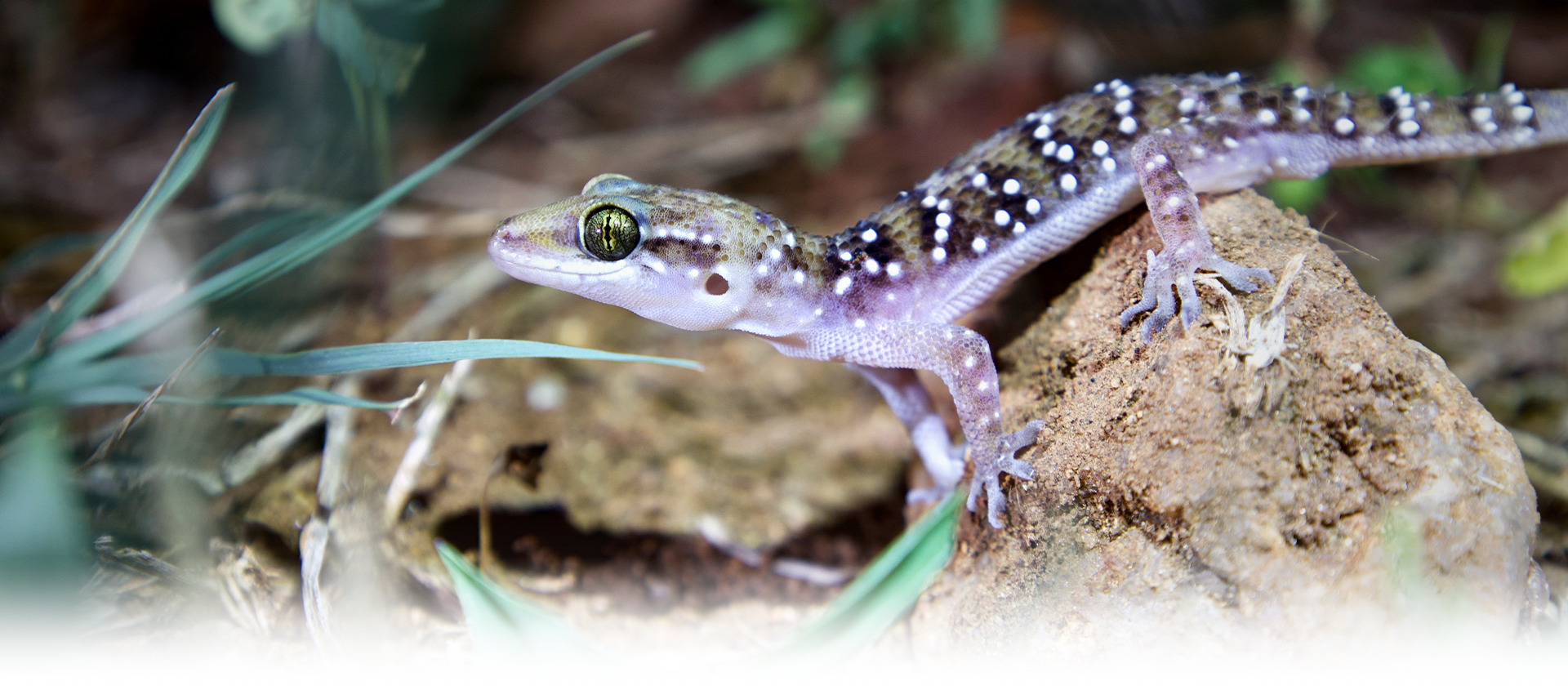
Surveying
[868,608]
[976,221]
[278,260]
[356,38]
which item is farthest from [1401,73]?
[278,260]

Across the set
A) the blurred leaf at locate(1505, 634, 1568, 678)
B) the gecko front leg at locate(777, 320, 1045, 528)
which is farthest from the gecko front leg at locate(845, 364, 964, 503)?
the blurred leaf at locate(1505, 634, 1568, 678)

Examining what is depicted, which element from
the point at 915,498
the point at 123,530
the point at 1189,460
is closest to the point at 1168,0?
the point at 915,498

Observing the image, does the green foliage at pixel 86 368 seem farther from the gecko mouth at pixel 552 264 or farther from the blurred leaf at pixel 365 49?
the blurred leaf at pixel 365 49

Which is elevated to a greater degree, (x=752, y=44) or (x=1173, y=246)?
(x=752, y=44)

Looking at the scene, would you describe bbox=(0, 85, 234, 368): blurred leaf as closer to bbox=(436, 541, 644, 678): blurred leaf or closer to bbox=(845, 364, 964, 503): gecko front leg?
bbox=(436, 541, 644, 678): blurred leaf

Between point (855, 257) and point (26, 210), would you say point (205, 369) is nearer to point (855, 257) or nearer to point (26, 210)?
point (855, 257)

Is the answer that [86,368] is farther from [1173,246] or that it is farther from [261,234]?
[1173,246]
